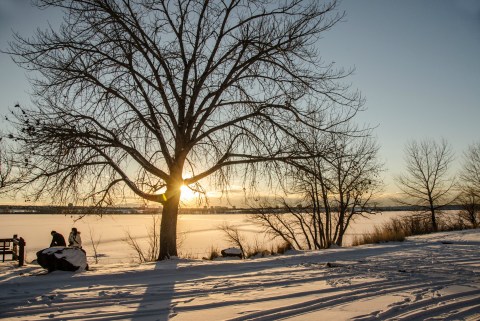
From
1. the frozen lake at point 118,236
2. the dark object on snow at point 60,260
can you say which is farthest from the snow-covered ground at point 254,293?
the frozen lake at point 118,236

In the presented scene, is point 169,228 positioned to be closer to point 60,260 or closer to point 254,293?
point 60,260

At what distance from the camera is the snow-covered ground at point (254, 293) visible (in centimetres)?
480

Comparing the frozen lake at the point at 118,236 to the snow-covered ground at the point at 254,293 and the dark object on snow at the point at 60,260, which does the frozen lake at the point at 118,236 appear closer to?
the dark object on snow at the point at 60,260

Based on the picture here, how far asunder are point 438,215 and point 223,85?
30.8 metres

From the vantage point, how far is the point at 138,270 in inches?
330

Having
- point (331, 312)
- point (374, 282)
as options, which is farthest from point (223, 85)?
point (331, 312)

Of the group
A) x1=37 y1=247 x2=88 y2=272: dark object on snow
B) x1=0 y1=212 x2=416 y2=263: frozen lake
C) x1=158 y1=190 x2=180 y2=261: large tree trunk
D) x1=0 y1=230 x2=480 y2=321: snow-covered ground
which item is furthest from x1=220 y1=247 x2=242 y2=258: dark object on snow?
x1=37 y1=247 x2=88 y2=272: dark object on snow

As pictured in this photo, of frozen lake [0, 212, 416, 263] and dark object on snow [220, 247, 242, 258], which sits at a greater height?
frozen lake [0, 212, 416, 263]

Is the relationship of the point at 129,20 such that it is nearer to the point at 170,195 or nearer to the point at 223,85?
the point at 223,85

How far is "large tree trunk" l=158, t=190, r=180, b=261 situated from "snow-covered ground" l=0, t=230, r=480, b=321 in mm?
2684

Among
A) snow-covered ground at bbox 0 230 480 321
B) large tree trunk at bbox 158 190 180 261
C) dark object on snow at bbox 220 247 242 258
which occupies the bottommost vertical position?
snow-covered ground at bbox 0 230 480 321

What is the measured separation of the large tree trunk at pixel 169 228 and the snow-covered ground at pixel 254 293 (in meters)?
2.68

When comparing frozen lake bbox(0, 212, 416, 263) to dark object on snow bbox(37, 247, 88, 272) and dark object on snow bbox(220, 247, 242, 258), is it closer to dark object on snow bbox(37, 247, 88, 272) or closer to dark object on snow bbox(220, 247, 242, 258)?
dark object on snow bbox(37, 247, 88, 272)

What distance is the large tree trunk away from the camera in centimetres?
1174
